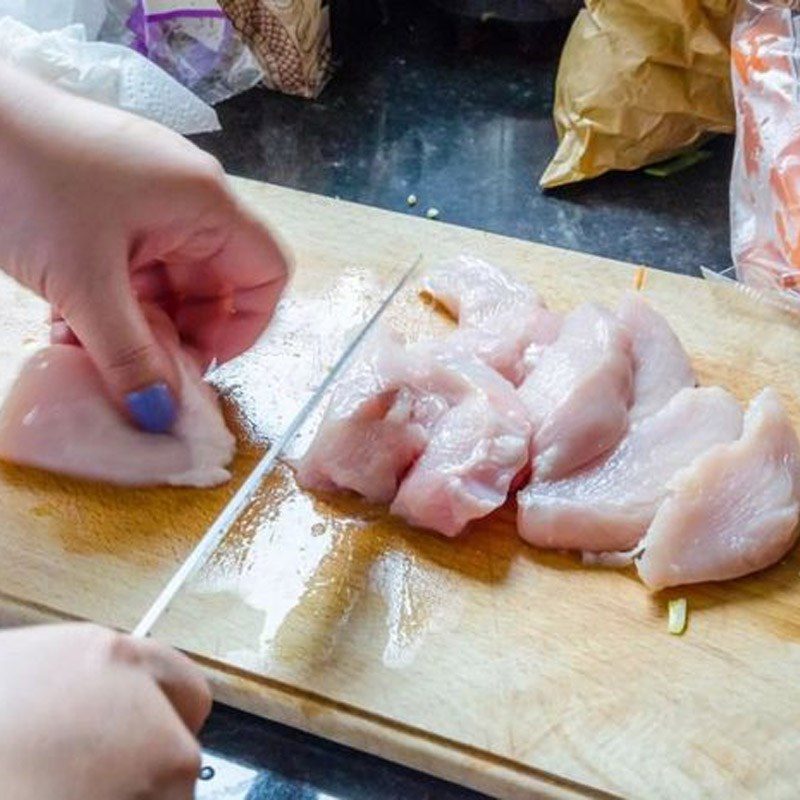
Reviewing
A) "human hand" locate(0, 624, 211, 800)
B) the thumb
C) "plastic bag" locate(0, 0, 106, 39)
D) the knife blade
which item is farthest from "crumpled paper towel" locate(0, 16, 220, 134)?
"human hand" locate(0, 624, 211, 800)

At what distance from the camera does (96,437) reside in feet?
4.19

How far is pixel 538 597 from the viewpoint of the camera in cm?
120

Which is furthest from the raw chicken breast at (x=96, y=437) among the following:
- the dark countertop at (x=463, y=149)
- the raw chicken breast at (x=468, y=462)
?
the dark countertop at (x=463, y=149)

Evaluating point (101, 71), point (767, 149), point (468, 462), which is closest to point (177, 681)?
point (468, 462)

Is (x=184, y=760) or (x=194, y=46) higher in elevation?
(x=184, y=760)

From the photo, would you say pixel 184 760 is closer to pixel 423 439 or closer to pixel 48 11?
pixel 423 439

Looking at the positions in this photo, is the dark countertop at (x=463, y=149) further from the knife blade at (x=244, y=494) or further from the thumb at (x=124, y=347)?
the thumb at (x=124, y=347)

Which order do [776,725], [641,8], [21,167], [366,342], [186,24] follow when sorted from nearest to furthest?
[776,725]
[21,167]
[366,342]
[641,8]
[186,24]

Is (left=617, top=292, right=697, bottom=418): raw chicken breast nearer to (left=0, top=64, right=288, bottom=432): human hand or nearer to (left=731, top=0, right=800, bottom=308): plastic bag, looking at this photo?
(left=731, top=0, right=800, bottom=308): plastic bag

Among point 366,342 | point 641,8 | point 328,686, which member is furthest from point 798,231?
point 328,686

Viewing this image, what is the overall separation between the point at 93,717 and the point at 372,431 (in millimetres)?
521

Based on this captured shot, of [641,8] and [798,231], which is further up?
[641,8]

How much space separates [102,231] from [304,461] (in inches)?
11.5

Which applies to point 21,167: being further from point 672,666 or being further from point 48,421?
point 672,666
